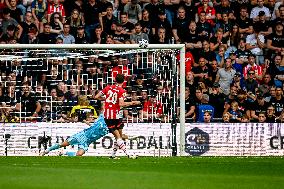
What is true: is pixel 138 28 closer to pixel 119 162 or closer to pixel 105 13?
pixel 105 13

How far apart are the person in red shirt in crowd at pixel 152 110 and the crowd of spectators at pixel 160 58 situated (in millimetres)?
27

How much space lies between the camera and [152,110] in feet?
81.7

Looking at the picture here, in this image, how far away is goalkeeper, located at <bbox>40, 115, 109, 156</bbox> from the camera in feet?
73.7

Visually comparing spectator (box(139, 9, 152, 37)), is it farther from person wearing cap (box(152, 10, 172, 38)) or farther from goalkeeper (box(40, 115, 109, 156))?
goalkeeper (box(40, 115, 109, 156))

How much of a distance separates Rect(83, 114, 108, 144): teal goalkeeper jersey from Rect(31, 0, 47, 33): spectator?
243 inches

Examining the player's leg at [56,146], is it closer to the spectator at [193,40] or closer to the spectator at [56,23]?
the spectator at [56,23]

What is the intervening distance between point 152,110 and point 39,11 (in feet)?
17.8

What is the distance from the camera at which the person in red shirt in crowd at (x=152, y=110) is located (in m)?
24.7

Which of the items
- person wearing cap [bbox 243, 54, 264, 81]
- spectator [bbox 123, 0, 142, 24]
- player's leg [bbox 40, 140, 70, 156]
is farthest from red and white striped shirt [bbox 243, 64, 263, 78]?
player's leg [bbox 40, 140, 70, 156]

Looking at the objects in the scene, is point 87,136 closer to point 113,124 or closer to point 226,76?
point 113,124

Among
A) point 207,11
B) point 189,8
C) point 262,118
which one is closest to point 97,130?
point 262,118

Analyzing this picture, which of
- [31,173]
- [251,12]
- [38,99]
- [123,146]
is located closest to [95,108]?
[38,99]

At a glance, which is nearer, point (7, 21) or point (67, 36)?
point (67, 36)

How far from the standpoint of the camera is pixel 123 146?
22375 millimetres
